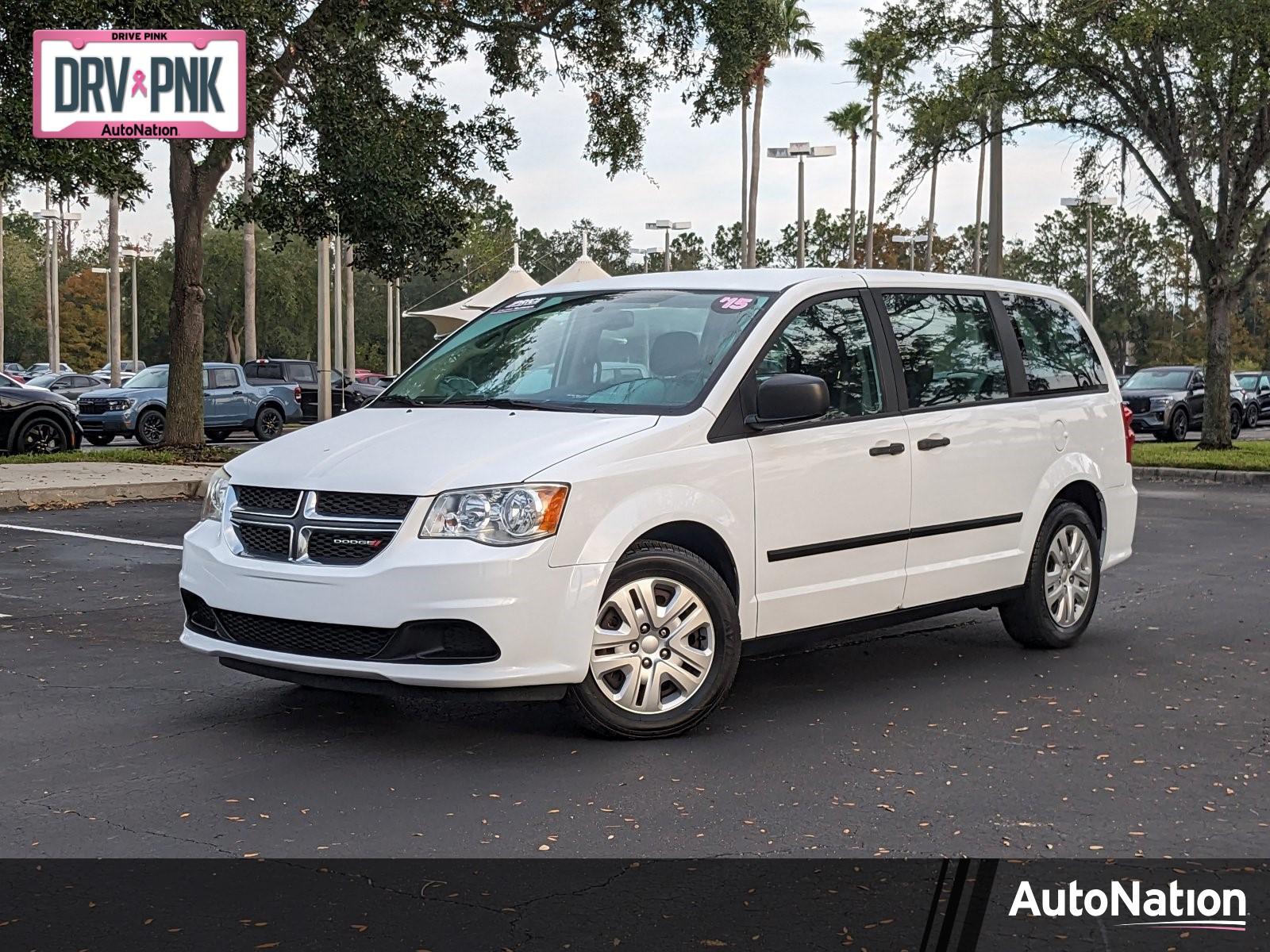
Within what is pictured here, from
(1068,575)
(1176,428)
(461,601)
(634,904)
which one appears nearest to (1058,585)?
(1068,575)

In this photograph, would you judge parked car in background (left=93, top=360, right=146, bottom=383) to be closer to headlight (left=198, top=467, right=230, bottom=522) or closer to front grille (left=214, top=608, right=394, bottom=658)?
headlight (left=198, top=467, right=230, bottom=522)

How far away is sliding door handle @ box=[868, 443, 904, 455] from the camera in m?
6.82

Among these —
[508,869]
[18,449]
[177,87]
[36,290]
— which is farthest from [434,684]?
[36,290]

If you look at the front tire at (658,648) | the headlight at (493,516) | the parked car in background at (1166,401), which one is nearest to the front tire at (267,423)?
the parked car in background at (1166,401)

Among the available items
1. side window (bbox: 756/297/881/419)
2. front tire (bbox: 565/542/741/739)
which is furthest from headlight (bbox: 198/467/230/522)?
side window (bbox: 756/297/881/419)

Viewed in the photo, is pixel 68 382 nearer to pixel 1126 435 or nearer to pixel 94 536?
pixel 94 536

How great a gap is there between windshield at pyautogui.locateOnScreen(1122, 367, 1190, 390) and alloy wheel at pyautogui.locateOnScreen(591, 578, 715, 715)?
30.0m

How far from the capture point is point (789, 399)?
6.26m

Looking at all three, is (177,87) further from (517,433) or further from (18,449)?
(517,433)

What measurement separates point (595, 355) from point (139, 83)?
13.5 metres

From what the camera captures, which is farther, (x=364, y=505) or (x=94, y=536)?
(x=94, y=536)

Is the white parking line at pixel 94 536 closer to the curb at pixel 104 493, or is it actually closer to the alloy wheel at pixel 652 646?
the curb at pixel 104 493

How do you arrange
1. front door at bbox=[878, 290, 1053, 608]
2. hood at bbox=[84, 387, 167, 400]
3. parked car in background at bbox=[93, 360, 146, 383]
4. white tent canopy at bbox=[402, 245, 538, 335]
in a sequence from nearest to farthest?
front door at bbox=[878, 290, 1053, 608]
hood at bbox=[84, 387, 167, 400]
white tent canopy at bbox=[402, 245, 538, 335]
parked car in background at bbox=[93, 360, 146, 383]

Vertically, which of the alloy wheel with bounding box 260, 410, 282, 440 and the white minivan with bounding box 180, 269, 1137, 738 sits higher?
the white minivan with bounding box 180, 269, 1137, 738
